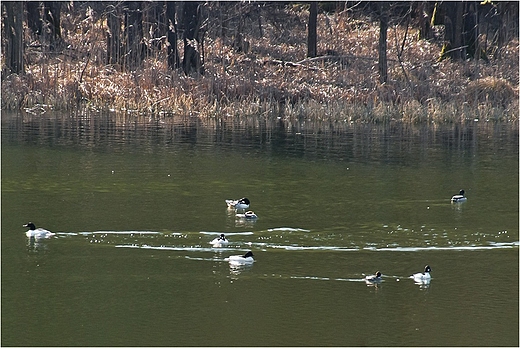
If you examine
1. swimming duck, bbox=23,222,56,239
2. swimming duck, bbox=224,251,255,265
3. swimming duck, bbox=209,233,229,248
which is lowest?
swimming duck, bbox=224,251,255,265

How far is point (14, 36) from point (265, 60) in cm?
991

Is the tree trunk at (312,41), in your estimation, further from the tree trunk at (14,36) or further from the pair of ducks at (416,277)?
the pair of ducks at (416,277)

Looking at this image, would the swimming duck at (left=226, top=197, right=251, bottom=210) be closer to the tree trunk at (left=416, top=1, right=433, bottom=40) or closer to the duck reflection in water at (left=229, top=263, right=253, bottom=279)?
the duck reflection in water at (left=229, top=263, right=253, bottom=279)

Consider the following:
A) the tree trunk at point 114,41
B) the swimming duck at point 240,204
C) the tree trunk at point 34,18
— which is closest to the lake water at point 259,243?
the swimming duck at point 240,204

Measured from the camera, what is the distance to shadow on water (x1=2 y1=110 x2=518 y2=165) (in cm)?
2873

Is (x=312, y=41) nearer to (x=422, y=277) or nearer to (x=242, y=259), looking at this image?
(x=242, y=259)

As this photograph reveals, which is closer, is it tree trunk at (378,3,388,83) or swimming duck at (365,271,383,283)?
swimming duck at (365,271,383,283)

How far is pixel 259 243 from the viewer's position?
17234mm

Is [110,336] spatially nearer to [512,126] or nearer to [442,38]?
[512,126]

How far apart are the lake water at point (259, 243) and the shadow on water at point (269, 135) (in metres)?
0.18

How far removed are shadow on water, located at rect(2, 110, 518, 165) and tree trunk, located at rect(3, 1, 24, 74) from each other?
444 centimetres

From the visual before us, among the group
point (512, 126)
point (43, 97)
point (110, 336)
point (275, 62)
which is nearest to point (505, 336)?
point (110, 336)

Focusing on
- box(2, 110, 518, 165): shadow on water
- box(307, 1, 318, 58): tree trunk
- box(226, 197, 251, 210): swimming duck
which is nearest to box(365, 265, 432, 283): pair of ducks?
box(226, 197, 251, 210): swimming duck

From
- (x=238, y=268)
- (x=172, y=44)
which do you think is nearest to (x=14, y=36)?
(x=172, y=44)
